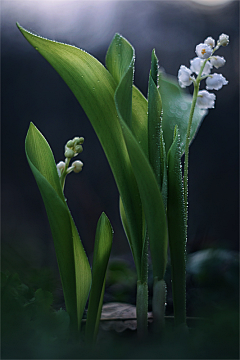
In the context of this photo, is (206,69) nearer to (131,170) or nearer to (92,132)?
(131,170)

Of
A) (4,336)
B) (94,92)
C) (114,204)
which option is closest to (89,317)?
(4,336)

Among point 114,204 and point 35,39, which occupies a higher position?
point 35,39

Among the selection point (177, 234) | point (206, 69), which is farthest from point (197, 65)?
point (177, 234)

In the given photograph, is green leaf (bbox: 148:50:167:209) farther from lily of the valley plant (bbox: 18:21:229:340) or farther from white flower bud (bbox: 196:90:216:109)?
white flower bud (bbox: 196:90:216:109)

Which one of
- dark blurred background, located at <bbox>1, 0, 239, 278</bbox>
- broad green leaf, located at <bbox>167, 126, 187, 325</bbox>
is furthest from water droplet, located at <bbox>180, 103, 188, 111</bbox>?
dark blurred background, located at <bbox>1, 0, 239, 278</bbox>

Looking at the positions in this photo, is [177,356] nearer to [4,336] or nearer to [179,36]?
[4,336]

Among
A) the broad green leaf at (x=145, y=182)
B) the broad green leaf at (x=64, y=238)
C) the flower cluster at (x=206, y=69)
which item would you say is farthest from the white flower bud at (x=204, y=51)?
the broad green leaf at (x=64, y=238)
